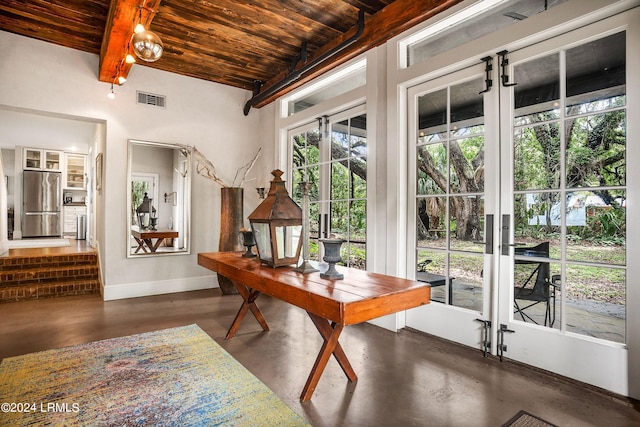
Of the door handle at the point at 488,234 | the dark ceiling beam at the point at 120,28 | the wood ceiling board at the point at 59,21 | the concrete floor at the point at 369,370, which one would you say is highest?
the wood ceiling board at the point at 59,21

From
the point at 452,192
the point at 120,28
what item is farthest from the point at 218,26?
the point at 452,192

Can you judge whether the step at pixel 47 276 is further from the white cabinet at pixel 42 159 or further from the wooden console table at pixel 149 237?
the white cabinet at pixel 42 159

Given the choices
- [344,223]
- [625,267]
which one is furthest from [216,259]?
[625,267]

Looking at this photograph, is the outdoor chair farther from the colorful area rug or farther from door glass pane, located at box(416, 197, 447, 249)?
the colorful area rug

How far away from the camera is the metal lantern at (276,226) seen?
2.40 metres

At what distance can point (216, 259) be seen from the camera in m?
2.88

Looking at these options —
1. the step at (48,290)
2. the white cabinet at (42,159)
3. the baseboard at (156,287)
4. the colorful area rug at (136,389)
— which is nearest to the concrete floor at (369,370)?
the colorful area rug at (136,389)

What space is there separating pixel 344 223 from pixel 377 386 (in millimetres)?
2005

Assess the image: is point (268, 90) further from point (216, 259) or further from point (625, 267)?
point (625, 267)

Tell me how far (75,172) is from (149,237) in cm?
662

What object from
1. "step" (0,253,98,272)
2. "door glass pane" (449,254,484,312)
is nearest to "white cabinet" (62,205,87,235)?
"step" (0,253,98,272)

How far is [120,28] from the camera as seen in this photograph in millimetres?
3041

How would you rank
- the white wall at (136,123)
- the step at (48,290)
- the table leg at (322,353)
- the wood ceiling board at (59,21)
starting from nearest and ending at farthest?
1. the table leg at (322,353)
2. the wood ceiling board at (59,21)
3. the white wall at (136,123)
4. the step at (48,290)

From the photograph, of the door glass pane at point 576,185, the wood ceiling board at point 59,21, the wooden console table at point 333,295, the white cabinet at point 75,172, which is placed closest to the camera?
the wooden console table at point 333,295
